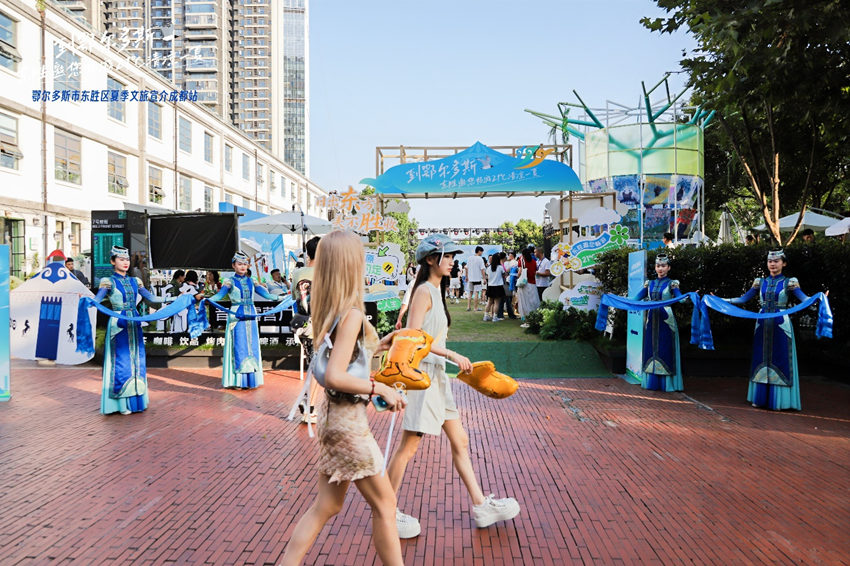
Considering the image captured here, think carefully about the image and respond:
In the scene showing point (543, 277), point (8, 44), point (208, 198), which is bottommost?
point (543, 277)

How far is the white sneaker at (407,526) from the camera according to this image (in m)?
3.73

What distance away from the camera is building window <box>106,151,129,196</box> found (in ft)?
93.8

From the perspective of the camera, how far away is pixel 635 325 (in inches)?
352

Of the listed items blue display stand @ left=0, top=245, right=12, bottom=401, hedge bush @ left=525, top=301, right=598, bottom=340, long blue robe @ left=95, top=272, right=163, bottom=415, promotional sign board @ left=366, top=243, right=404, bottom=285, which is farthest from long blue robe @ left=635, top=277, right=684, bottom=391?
blue display stand @ left=0, top=245, right=12, bottom=401

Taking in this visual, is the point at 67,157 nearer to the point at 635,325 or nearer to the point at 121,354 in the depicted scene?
the point at 121,354

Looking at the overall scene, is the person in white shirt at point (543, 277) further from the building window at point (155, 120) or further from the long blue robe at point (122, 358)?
the building window at point (155, 120)

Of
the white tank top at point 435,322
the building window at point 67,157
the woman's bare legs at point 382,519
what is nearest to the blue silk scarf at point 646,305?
the white tank top at point 435,322

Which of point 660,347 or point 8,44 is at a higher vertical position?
point 8,44

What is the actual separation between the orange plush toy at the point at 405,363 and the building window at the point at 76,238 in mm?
26582

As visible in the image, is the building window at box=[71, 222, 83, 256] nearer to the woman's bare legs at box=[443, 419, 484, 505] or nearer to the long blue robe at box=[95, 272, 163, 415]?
the long blue robe at box=[95, 272, 163, 415]

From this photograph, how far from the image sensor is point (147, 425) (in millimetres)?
6531

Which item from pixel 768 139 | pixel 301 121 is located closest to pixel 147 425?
pixel 768 139

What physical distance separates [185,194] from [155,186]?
13.9 feet

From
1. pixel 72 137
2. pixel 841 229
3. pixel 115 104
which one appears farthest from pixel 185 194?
pixel 841 229
